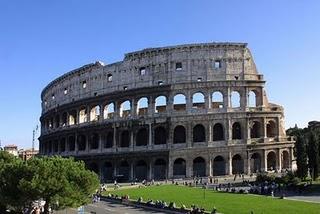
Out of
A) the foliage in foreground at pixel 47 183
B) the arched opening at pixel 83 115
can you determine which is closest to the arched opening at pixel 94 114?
the arched opening at pixel 83 115

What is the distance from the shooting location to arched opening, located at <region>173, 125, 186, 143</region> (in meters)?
71.5

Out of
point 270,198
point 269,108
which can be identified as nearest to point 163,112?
point 269,108

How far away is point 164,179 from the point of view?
6994 cm

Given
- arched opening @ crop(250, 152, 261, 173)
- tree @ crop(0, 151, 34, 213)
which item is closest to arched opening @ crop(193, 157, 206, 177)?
arched opening @ crop(250, 152, 261, 173)

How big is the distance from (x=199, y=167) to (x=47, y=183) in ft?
126

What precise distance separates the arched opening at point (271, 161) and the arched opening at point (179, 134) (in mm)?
12097

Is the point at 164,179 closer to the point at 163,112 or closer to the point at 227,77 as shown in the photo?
the point at 163,112

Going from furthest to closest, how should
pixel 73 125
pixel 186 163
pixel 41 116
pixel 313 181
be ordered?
pixel 41 116, pixel 73 125, pixel 186 163, pixel 313 181

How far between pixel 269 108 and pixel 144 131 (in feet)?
59.7

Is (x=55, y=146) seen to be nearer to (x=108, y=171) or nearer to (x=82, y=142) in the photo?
(x=82, y=142)

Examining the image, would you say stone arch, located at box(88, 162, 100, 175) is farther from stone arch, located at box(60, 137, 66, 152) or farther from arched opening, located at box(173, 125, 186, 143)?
arched opening, located at box(173, 125, 186, 143)

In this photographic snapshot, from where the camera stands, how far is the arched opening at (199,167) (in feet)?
228

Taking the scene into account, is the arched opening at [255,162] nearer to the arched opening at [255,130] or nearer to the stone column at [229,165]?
the arched opening at [255,130]

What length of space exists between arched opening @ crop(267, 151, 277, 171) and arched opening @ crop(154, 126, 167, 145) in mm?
14751
